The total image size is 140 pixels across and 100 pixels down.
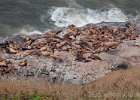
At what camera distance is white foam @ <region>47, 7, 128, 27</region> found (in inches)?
1069

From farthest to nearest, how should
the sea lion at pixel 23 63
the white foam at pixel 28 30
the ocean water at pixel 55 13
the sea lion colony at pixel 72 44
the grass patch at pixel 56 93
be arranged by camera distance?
1. the ocean water at pixel 55 13
2. the white foam at pixel 28 30
3. the sea lion colony at pixel 72 44
4. the sea lion at pixel 23 63
5. the grass patch at pixel 56 93

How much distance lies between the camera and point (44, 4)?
1134 inches

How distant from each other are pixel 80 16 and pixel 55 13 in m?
2.26

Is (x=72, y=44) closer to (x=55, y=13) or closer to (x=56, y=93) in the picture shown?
(x=56, y=93)

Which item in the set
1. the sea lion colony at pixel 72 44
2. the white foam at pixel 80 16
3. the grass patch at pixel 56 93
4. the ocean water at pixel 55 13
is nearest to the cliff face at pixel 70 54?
the sea lion colony at pixel 72 44

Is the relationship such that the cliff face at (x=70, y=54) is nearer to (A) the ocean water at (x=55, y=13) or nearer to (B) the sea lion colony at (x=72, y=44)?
(B) the sea lion colony at (x=72, y=44)

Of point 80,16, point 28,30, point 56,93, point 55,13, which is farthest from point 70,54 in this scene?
point 80,16

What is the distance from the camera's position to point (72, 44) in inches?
663

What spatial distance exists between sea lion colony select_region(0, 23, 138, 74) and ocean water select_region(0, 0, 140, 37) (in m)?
7.15

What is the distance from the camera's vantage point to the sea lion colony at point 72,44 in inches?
622

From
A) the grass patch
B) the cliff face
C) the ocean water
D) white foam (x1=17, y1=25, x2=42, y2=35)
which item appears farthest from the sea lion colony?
the ocean water

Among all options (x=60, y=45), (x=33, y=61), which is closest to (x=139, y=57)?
(x=60, y=45)

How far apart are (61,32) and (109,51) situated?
3.09 m

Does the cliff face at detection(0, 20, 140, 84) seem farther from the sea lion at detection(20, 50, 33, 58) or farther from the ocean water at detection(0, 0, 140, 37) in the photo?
the ocean water at detection(0, 0, 140, 37)
